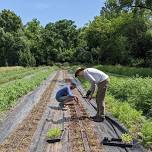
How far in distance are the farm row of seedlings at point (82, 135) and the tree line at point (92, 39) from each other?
35.0 m

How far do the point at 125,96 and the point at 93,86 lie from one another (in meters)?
6.23

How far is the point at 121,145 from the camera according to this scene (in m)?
9.12

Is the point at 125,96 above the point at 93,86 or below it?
below

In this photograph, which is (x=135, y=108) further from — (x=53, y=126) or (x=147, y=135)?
(x=147, y=135)

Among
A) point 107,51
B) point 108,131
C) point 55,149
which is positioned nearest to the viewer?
point 55,149

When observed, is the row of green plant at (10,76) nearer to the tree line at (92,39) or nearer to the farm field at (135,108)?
the tree line at (92,39)

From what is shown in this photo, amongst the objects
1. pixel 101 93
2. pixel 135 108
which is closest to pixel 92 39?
pixel 135 108

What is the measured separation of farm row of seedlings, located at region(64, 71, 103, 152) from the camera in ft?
29.4

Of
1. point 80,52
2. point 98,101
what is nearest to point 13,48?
point 80,52

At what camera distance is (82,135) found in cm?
1026

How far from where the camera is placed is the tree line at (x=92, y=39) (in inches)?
1972

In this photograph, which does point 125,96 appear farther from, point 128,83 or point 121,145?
point 121,145

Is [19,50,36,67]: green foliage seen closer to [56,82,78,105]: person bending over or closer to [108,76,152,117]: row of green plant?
[108,76,152,117]: row of green plant

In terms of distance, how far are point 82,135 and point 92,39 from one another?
6711 centimetres
